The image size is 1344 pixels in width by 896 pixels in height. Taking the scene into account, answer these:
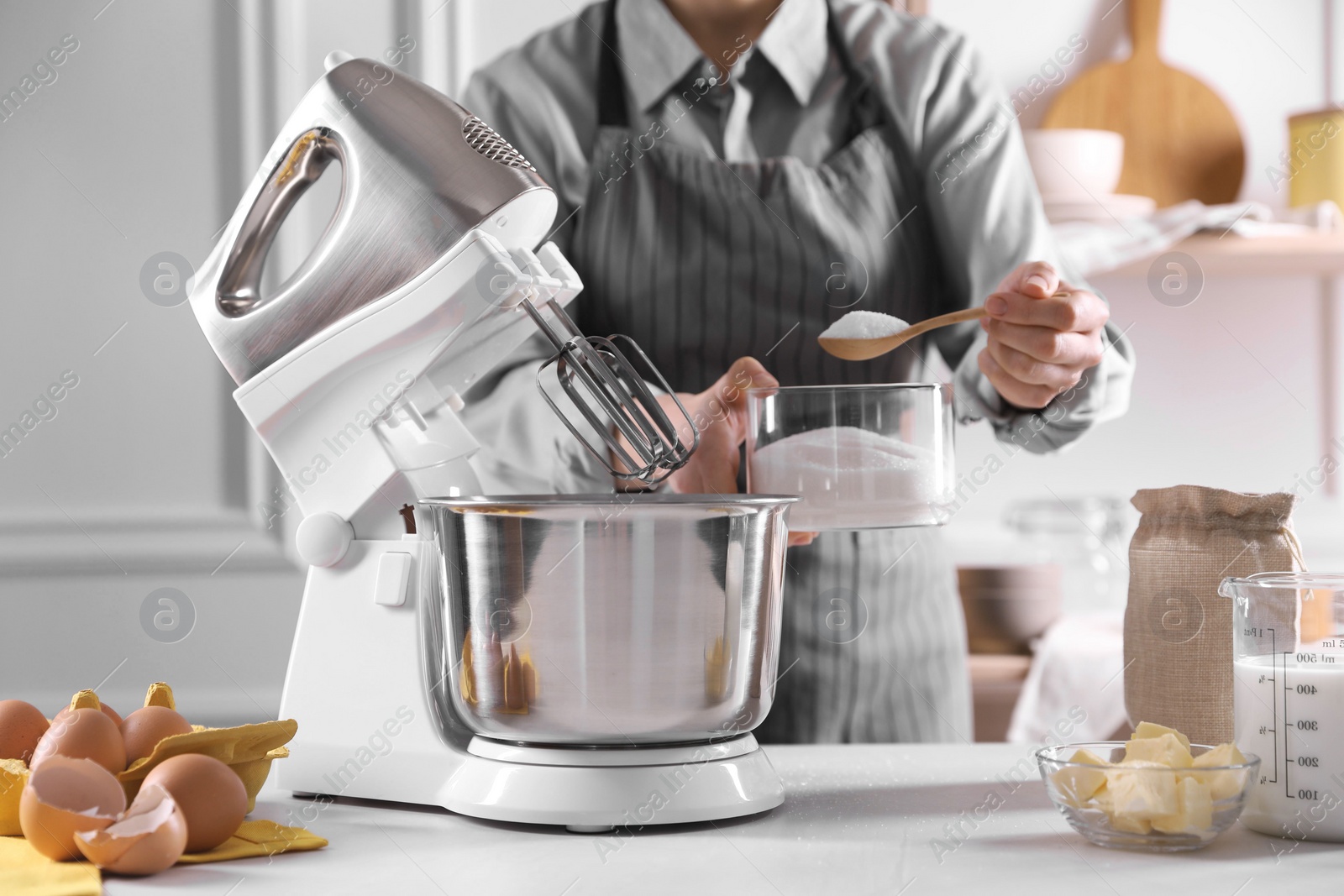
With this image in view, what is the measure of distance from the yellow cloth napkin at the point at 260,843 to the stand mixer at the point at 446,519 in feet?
0.21

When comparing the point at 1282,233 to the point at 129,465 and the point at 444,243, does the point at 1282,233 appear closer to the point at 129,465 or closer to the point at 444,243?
the point at 444,243

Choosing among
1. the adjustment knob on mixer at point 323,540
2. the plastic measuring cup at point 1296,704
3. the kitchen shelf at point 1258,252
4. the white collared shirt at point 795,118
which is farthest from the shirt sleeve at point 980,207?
the kitchen shelf at point 1258,252

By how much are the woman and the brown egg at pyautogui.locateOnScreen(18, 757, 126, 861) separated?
0.52 m

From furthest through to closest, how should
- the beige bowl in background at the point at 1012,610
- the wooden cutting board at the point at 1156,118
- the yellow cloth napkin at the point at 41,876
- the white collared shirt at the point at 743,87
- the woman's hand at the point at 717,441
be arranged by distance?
the wooden cutting board at the point at 1156,118 < the beige bowl in background at the point at 1012,610 < the white collared shirt at the point at 743,87 < the woman's hand at the point at 717,441 < the yellow cloth napkin at the point at 41,876

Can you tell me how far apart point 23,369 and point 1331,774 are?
1.51 metres

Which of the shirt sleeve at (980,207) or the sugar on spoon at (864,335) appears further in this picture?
the shirt sleeve at (980,207)

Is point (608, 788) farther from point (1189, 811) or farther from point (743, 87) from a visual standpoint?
point (743, 87)

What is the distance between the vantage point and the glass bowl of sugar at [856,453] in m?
0.60

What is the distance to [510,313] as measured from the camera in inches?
21.6

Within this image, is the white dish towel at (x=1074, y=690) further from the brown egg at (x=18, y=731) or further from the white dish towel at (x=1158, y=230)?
the brown egg at (x=18, y=731)

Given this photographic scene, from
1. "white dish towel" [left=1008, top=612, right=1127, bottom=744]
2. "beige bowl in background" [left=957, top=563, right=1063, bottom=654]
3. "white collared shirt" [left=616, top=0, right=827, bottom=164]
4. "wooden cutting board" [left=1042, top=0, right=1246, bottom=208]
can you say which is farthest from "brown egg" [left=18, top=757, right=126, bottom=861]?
"wooden cutting board" [left=1042, top=0, right=1246, bottom=208]

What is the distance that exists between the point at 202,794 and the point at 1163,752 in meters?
0.41

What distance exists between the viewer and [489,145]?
531 mm

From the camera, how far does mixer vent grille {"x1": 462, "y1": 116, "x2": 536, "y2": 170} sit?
0.53 metres
